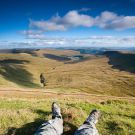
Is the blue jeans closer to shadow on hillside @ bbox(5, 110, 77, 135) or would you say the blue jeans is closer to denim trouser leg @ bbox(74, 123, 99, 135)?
denim trouser leg @ bbox(74, 123, 99, 135)

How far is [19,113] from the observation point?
47.0ft

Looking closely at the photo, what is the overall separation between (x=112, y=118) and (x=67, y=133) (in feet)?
13.3

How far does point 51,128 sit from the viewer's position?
1027 centimetres

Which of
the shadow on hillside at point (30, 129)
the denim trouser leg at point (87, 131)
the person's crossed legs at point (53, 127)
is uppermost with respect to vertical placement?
the person's crossed legs at point (53, 127)

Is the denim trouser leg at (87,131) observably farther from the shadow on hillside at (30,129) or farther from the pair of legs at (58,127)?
the shadow on hillside at (30,129)

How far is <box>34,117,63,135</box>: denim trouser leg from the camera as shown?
9724 millimetres

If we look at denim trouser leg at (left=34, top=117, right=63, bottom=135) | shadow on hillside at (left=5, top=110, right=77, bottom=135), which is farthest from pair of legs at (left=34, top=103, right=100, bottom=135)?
shadow on hillside at (left=5, top=110, right=77, bottom=135)

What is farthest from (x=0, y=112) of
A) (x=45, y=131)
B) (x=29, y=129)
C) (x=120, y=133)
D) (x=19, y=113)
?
(x=120, y=133)

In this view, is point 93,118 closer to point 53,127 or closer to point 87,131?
point 87,131

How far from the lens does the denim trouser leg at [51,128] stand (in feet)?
31.9

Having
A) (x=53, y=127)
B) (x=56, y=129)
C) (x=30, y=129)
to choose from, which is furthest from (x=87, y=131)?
(x=30, y=129)

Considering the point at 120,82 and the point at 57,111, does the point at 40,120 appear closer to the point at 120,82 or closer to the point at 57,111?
the point at 57,111

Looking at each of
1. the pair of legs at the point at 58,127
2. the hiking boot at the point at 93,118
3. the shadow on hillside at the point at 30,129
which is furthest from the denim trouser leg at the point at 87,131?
the shadow on hillside at the point at 30,129

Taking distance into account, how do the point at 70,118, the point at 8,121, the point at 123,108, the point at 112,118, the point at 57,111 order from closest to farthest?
1. the point at 57,111
2. the point at 8,121
3. the point at 70,118
4. the point at 112,118
5. the point at 123,108
